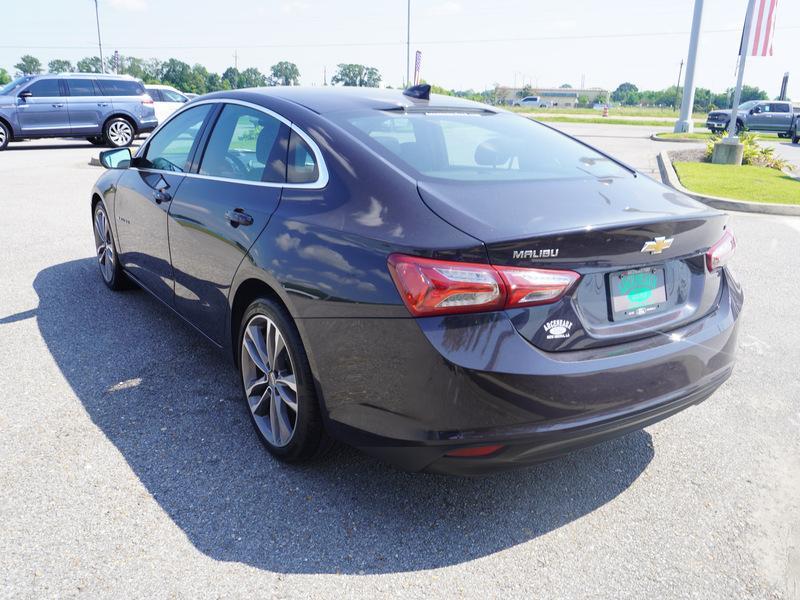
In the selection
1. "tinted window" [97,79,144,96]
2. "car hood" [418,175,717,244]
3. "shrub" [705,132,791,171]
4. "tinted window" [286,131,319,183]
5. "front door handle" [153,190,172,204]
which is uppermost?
"tinted window" [97,79,144,96]

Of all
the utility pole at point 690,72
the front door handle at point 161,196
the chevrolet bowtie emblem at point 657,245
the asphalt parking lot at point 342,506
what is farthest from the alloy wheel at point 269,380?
the utility pole at point 690,72

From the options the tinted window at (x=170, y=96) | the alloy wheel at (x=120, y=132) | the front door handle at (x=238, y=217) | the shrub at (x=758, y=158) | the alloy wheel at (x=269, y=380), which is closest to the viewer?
the alloy wheel at (x=269, y=380)

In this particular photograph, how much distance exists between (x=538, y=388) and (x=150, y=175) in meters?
3.17

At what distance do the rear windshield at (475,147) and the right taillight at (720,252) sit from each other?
1.91 feet

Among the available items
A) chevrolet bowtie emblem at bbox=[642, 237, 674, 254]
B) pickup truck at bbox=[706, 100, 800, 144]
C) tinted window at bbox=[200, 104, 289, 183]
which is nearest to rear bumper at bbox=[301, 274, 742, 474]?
chevrolet bowtie emblem at bbox=[642, 237, 674, 254]

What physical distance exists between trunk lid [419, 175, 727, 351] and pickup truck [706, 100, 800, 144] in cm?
3251

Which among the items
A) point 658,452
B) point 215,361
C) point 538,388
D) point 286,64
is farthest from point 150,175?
point 286,64

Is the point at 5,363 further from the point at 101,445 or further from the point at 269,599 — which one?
the point at 269,599

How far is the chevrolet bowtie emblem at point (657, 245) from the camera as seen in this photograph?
8.29ft

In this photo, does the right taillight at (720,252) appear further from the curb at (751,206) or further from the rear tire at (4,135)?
the rear tire at (4,135)

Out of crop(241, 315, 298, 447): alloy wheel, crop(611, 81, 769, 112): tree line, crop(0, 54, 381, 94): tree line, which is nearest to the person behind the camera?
crop(241, 315, 298, 447): alloy wheel

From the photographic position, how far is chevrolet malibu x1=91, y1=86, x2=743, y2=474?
2283 millimetres

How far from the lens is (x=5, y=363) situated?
4184 mm

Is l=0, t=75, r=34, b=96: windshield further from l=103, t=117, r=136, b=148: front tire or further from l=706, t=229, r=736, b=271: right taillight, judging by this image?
l=706, t=229, r=736, b=271: right taillight
